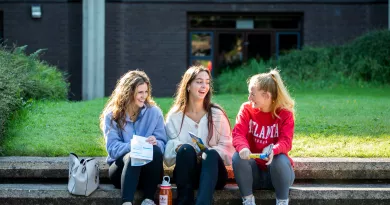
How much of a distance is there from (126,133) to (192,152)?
2.10ft

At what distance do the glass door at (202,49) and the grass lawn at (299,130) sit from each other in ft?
23.7

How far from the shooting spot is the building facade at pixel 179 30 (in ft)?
61.1

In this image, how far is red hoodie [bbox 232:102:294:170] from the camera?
5781mm

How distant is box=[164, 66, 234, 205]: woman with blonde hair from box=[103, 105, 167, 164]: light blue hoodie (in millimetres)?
120

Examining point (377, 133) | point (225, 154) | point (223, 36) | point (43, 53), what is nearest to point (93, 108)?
point (377, 133)

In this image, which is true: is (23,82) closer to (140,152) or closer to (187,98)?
(187,98)

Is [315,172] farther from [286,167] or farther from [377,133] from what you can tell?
[377,133]

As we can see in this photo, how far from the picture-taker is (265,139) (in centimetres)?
587

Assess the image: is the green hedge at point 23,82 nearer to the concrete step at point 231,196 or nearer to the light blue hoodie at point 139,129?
the concrete step at point 231,196

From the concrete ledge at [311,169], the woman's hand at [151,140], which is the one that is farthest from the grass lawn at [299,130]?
the woman's hand at [151,140]

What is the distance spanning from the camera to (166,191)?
221 inches

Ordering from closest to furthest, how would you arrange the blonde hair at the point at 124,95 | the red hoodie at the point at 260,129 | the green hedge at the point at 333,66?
the red hoodie at the point at 260,129
the blonde hair at the point at 124,95
the green hedge at the point at 333,66

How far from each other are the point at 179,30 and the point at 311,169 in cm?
1289

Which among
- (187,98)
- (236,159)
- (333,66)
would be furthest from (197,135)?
(333,66)
